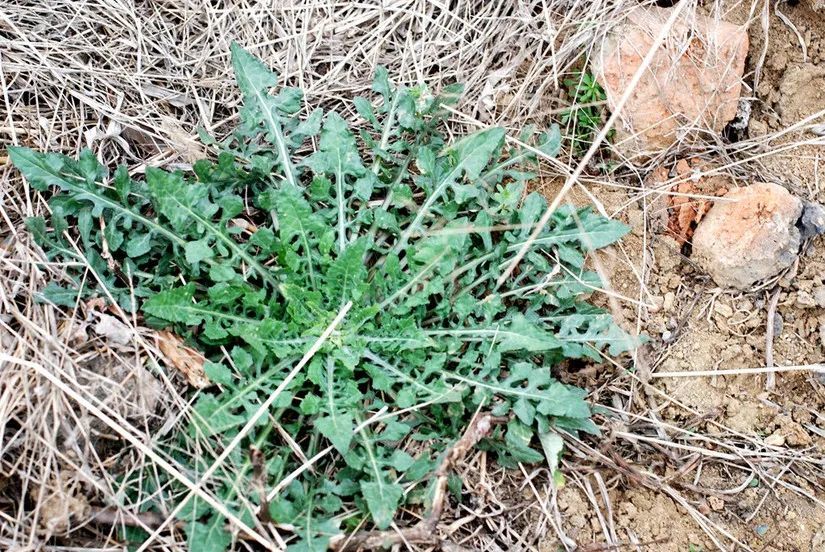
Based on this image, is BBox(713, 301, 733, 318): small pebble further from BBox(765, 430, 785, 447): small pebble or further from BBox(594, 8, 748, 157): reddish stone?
BBox(594, 8, 748, 157): reddish stone

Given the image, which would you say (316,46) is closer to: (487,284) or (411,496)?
(487,284)

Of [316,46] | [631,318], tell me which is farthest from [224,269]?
[631,318]

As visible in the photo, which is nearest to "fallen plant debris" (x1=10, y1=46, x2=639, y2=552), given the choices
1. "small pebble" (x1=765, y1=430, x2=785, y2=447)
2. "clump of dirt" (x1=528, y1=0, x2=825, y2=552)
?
"clump of dirt" (x1=528, y1=0, x2=825, y2=552)

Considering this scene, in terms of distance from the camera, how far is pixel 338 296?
2709mm

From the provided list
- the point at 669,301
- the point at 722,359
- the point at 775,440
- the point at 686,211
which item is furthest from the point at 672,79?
the point at 775,440

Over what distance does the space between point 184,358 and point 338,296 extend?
1.78 feet

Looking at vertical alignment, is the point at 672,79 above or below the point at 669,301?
above

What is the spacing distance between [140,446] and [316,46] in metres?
1.71

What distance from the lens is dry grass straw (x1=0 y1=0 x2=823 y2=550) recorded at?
2.30 metres

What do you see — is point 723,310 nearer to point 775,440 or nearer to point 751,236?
point 751,236

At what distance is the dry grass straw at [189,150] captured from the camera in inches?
90.4

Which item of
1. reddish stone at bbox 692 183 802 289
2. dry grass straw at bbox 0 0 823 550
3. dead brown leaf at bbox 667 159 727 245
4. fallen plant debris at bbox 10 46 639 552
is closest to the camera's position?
dry grass straw at bbox 0 0 823 550

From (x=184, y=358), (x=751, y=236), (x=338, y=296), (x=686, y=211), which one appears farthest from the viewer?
(x=686, y=211)

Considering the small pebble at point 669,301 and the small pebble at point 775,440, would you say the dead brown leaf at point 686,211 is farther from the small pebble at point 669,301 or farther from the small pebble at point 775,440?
the small pebble at point 775,440
